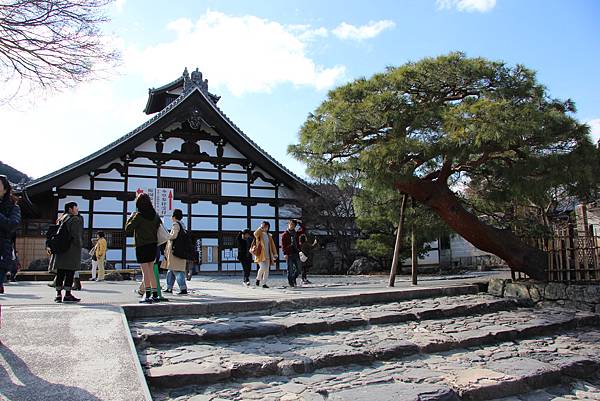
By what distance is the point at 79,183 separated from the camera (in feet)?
59.9

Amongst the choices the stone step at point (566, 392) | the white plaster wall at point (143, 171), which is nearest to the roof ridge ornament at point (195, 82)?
the white plaster wall at point (143, 171)

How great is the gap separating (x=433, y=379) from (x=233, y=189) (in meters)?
16.9

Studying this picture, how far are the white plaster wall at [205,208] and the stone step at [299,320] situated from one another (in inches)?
539

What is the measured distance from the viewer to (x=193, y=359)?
4.12 metres

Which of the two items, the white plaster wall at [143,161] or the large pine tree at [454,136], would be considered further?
the white plaster wall at [143,161]

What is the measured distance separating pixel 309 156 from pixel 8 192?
5.81 meters

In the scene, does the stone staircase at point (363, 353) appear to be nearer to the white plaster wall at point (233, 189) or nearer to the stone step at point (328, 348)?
the stone step at point (328, 348)

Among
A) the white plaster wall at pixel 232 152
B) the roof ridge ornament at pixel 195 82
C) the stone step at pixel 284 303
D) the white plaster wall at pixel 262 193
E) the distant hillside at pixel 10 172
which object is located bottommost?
the stone step at pixel 284 303

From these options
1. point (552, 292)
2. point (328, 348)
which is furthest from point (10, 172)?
point (552, 292)

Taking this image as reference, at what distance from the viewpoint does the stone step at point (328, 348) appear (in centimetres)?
387

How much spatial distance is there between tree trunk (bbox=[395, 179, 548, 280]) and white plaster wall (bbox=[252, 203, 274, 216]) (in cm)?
1234

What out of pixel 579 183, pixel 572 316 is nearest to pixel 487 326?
pixel 572 316

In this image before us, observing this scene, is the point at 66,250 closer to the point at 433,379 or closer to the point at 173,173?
the point at 433,379

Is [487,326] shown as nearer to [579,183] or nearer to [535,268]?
[535,268]
